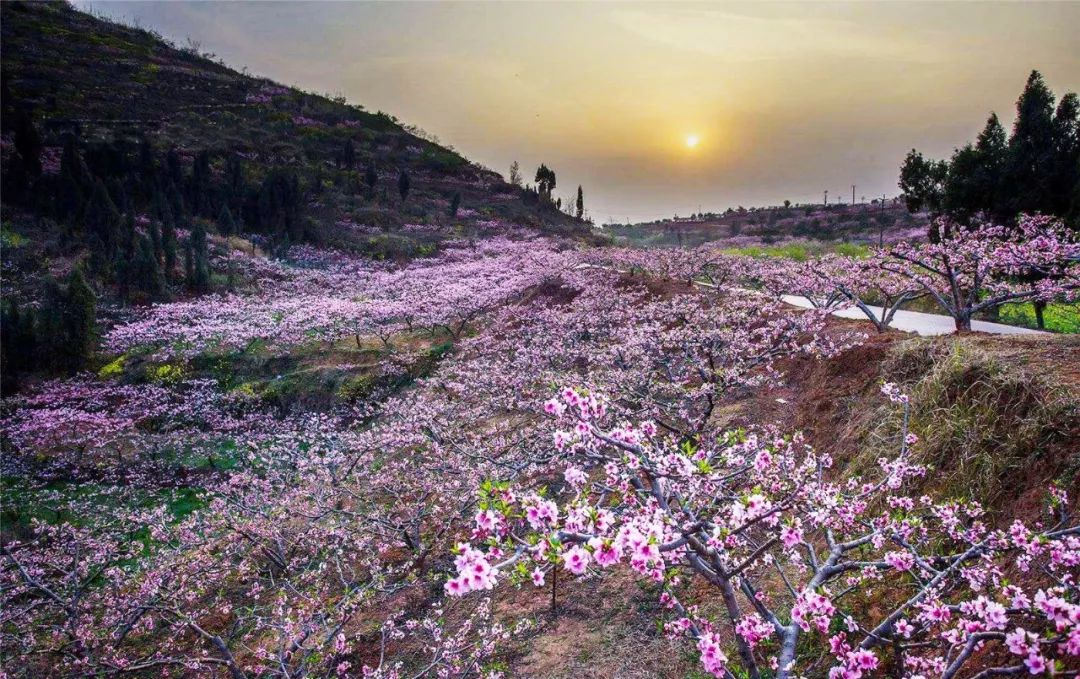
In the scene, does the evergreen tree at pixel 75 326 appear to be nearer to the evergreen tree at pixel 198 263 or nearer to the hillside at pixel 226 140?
the evergreen tree at pixel 198 263

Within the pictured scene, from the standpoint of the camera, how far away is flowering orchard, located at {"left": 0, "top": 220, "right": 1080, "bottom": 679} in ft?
11.3

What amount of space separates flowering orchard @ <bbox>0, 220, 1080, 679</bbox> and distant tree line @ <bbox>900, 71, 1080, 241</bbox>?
6607mm

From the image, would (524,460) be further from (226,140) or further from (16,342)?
(226,140)

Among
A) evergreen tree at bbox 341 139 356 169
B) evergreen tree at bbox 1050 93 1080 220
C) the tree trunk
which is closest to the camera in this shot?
the tree trunk

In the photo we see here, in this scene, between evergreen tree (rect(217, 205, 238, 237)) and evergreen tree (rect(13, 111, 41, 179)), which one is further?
evergreen tree (rect(217, 205, 238, 237))

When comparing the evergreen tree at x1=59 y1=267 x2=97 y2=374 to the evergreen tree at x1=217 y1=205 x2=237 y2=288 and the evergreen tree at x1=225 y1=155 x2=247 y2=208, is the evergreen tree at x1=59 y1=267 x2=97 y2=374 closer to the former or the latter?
the evergreen tree at x1=217 y1=205 x2=237 y2=288

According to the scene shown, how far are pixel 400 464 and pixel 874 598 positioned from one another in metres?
9.77

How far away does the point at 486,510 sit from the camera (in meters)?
3.10

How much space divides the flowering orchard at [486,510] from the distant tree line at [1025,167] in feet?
21.7

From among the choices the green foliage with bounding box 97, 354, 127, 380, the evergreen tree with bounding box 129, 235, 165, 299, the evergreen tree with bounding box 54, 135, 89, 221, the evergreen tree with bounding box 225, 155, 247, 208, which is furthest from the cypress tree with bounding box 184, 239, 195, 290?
the evergreen tree with bounding box 225, 155, 247, 208

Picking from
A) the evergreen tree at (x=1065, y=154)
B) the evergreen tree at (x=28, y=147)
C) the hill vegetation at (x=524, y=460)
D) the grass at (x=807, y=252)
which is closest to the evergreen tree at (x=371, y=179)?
the hill vegetation at (x=524, y=460)

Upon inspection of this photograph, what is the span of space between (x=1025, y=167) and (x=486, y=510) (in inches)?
809

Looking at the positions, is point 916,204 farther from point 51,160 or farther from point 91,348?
point 51,160

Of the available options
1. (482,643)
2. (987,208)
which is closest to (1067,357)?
(482,643)
